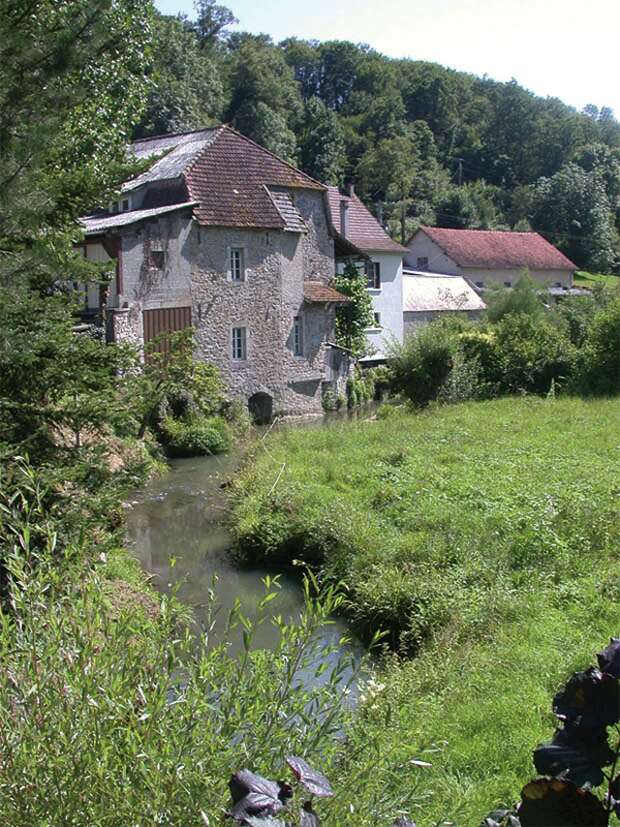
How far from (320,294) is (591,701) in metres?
28.4

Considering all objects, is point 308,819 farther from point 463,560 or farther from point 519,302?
Result: point 519,302

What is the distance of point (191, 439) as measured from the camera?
2298cm

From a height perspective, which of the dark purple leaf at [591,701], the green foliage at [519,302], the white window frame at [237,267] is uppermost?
the white window frame at [237,267]

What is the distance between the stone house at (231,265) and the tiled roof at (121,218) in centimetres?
6

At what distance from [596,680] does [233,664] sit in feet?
6.07

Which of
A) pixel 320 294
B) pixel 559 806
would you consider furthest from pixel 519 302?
pixel 559 806

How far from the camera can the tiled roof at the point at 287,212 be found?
95.6 ft

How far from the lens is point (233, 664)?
3.99 meters

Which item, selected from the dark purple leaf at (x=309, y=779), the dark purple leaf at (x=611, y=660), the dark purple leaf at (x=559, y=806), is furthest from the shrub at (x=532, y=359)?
the dark purple leaf at (x=559, y=806)

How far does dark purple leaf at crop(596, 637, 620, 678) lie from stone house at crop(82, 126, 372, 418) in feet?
72.5

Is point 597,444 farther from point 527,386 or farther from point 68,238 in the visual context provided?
point 68,238

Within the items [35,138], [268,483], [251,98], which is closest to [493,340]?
[268,483]

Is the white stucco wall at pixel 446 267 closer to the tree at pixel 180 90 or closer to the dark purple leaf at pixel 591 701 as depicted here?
the tree at pixel 180 90

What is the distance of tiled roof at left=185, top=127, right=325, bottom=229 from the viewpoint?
27203mm
